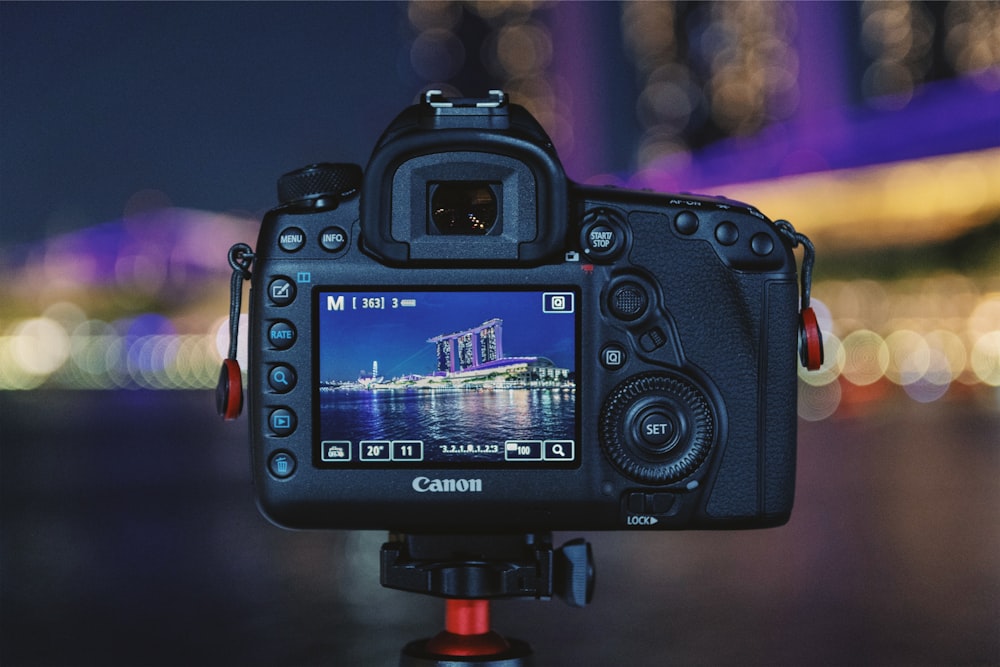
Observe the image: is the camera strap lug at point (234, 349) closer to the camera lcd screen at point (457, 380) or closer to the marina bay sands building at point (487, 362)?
the camera lcd screen at point (457, 380)

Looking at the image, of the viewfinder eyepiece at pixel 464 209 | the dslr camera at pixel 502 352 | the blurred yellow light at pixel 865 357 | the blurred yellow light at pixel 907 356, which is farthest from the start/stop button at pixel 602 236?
the blurred yellow light at pixel 907 356

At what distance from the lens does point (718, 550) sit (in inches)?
375

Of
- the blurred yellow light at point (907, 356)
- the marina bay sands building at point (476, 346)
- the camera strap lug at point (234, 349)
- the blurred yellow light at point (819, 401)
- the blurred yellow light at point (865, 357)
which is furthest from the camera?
the blurred yellow light at point (907, 356)

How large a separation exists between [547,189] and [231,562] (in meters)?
6.89

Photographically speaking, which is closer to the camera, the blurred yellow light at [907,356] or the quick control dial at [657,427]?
the quick control dial at [657,427]

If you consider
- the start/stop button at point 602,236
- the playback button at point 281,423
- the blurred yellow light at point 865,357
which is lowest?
the blurred yellow light at point 865,357

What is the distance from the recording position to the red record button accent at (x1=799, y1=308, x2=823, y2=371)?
286 cm

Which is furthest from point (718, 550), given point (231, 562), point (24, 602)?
point (24, 602)

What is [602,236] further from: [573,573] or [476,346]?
[573,573]

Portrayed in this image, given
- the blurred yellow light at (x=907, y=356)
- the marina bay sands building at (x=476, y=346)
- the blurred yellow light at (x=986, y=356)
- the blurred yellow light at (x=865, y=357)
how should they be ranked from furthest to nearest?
the blurred yellow light at (x=907, y=356) → the blurred yellow light at (x=986, y=356) → the blurred yellow light at (x=865, y=357) → the marina bay sands building at (x=476, y=346)

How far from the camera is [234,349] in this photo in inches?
115

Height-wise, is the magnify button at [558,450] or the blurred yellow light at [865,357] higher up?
the magnify button at [558,450]

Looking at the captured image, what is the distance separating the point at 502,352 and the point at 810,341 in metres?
0.53

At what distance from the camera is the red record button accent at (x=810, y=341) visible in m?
2.86
